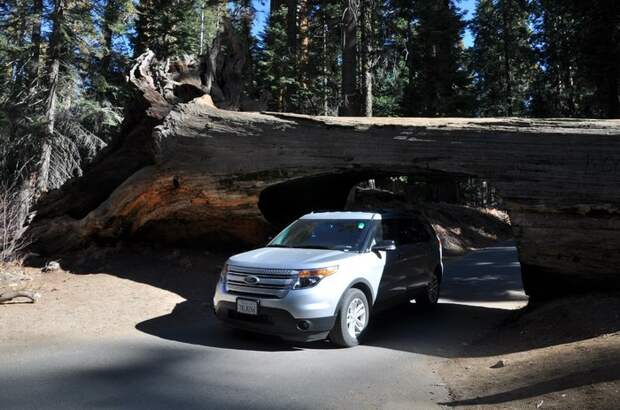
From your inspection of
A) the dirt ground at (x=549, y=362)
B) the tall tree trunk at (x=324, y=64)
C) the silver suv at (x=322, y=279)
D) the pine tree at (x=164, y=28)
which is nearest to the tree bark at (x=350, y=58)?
the tall tree trunk at (x=324, y=64)

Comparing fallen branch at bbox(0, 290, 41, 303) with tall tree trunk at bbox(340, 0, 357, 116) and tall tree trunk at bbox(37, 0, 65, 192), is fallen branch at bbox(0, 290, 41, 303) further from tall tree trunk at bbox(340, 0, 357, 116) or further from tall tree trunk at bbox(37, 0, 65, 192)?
tall tree trunk at bbox(340, 0, 357, 116)

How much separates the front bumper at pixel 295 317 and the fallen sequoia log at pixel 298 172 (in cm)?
371

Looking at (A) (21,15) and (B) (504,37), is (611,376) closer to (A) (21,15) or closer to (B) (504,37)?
(A) (21,15)

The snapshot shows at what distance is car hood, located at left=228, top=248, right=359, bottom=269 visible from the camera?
676 cm

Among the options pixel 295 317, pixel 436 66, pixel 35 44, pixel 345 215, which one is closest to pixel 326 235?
pixel 345 215

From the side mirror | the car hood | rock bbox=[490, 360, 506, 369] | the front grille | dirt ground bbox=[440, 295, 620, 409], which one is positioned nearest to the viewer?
dirt ground bbox=[440, 295, 620, 409]

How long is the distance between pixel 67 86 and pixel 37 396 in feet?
50.0

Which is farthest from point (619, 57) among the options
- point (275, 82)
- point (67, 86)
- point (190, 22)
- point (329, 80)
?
point (190, 22)

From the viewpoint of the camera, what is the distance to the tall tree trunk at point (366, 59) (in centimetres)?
2202

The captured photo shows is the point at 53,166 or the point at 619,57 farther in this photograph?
the point at 53,166

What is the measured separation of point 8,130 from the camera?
57.2 ft

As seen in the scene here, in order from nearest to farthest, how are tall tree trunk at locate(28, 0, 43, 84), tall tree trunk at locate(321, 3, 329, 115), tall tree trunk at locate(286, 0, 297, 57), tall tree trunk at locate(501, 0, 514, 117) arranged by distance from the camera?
tall tree trunk at locate(28, 0, 43, 84)
tall tree trunk at locate(286, 0, 297, 57)
tall tree trunk at locate(321, 3, 329, 115)
tall tree trunk at locate(501, 0, 514, 117)

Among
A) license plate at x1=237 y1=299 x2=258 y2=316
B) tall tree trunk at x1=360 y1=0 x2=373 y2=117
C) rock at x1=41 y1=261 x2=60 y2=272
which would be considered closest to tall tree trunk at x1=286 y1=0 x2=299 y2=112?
tall tree trunk at x1=360 y1=0 x2=373 y2=117

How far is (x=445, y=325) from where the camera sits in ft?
27.7
